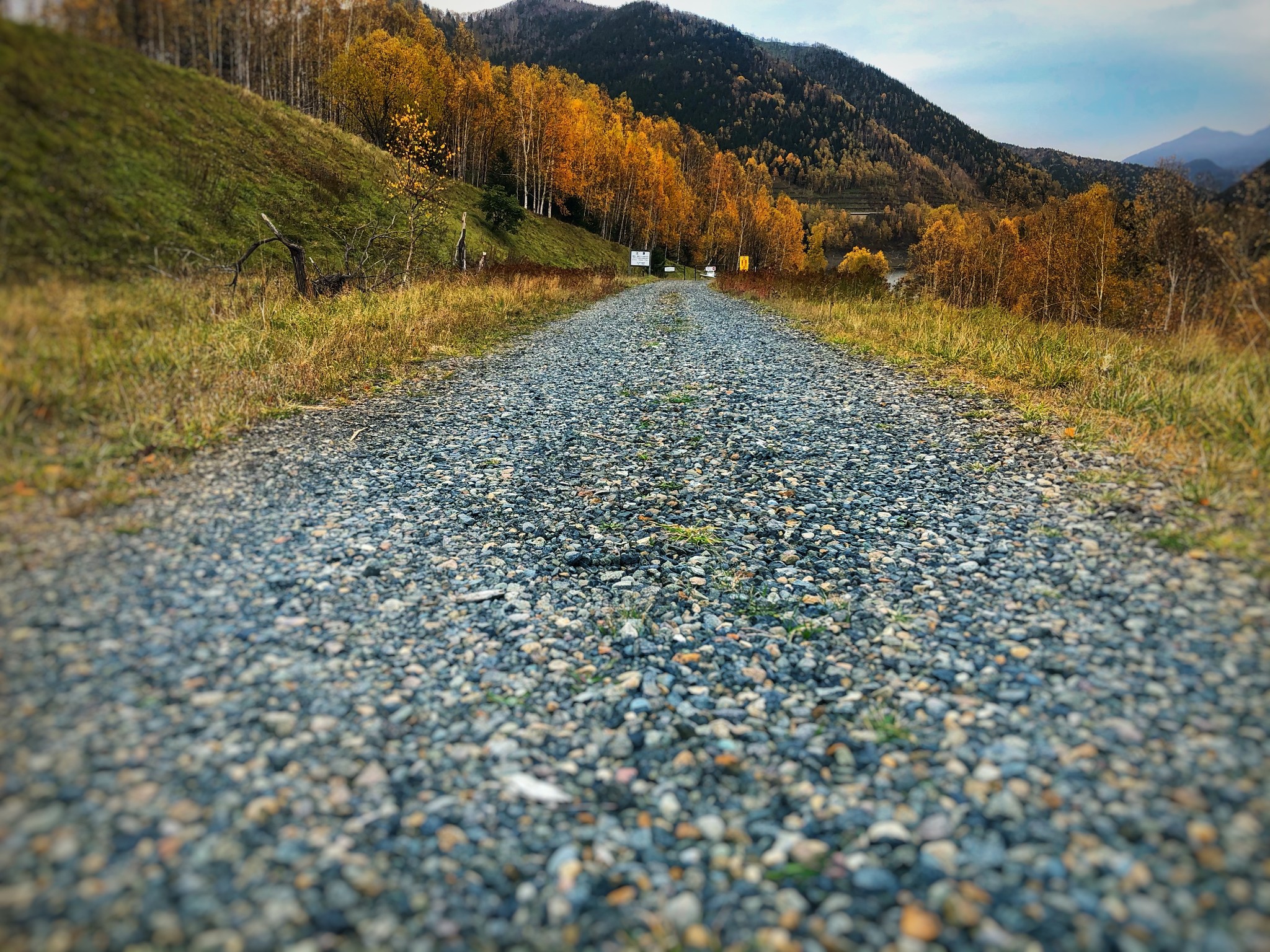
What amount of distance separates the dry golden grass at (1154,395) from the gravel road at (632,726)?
1.58ft

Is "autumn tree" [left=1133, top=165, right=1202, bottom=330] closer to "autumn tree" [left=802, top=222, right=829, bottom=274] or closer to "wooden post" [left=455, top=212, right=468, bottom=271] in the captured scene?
"wooden post" [left=455, top=212, right=468, bottom=271]

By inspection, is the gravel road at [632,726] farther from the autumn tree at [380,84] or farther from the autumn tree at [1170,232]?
the autumn tree at [380,84]

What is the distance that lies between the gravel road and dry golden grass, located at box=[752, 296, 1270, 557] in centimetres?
48

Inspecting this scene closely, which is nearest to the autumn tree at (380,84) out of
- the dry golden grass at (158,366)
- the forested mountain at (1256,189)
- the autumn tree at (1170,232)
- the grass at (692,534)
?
the dry golden grass at (158,366)

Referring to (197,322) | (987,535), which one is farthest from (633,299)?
(987,535)

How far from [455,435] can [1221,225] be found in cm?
1128

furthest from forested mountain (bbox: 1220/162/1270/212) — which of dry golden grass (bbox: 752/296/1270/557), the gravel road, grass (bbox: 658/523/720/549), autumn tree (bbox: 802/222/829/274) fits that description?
autumn tree (bbox: 802/222/829/274)

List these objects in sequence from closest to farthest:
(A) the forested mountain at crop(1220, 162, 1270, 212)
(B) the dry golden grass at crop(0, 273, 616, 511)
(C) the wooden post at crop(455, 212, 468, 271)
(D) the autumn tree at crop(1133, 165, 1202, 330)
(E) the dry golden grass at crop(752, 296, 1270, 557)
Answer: (B) the dry golden grass at crop(0, 273, 616, 511) → (E) the dry golden grass at crop(752, 296, 1270, 557) → (A) the forested mountain at crop(1220, 162, 1270, 212) → (D) the autumn tree at crop(1133, 165, 1202, 330) → (C) the wooden post at crop(455, 212, 468, 271)

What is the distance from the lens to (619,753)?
11.6ft

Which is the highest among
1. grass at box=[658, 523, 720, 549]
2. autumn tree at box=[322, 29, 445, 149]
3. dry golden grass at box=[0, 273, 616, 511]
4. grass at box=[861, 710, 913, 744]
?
autumn tree at box=[322, 29, 445, 149]

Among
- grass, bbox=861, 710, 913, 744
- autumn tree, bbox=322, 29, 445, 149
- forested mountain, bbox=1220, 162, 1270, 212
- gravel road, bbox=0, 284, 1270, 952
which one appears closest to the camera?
gravel road, bbox=0, 284, 1270, 952

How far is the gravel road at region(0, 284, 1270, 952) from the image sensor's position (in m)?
2.41

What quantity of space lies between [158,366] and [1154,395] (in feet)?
41.2

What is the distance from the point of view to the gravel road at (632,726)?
2414 millimetres
